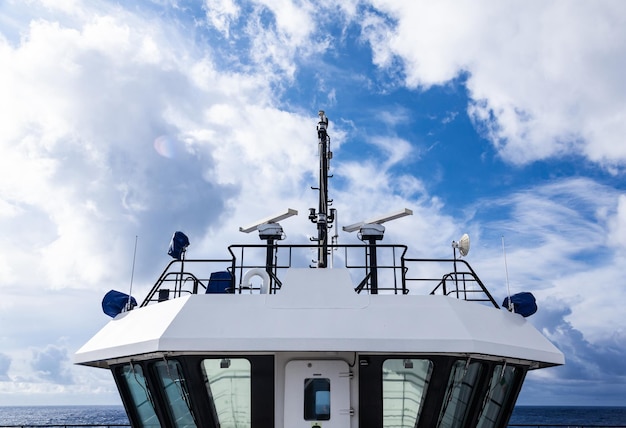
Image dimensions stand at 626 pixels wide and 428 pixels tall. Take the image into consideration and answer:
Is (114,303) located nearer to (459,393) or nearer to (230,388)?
(230,388)

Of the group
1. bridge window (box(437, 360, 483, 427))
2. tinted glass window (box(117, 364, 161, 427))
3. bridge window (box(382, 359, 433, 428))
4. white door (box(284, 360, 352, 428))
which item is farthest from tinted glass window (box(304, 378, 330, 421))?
tinted glass window (box(117, 364, 161, 427))

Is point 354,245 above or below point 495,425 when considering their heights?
above

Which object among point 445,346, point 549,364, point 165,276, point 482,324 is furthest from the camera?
point 165,276

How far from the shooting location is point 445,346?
7.38 metres

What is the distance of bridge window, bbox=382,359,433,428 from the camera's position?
761 centimetres

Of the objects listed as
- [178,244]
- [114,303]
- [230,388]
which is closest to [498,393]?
[230,388]

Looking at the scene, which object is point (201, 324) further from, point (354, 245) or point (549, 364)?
point (549, 364)

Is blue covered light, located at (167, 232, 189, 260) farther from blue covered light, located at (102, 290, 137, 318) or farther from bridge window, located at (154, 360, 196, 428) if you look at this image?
bridge window, located at (154, 360, 196, 428)

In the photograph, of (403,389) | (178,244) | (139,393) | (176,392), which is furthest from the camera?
(178,244)

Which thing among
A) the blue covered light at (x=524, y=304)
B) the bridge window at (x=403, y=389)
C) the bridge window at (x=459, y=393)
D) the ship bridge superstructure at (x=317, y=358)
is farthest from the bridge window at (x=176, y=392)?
the blue covered light at (x=524, y=304)

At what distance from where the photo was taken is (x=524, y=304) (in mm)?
9453

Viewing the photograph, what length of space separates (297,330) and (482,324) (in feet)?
9.00

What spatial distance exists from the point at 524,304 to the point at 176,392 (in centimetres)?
569

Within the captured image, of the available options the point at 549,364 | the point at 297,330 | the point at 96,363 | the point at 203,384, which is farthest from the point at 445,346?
the point at 96,363
